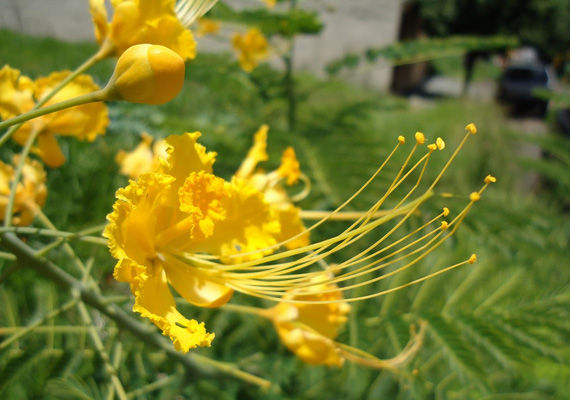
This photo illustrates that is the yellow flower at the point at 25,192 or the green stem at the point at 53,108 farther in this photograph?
the yellow flower at the point at 25,192

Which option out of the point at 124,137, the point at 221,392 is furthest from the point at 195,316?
the point at 124,137

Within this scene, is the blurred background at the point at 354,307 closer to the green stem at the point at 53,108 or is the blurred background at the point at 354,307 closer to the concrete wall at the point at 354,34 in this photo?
the green stem at the point at 53,108

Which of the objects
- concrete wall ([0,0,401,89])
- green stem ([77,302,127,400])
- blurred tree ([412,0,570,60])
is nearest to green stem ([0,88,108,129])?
green stem ([77,302,127,400])

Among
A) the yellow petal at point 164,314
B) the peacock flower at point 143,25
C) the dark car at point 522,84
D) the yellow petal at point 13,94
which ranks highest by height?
the peacock flower at point 143,25

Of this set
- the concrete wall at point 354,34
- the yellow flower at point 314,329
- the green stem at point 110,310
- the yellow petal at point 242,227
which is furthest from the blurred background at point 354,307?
the concrete wall at point 354,34

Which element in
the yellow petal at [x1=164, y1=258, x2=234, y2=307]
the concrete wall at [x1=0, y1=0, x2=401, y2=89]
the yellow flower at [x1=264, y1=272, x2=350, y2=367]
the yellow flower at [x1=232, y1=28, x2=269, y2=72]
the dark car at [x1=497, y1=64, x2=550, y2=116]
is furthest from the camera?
the dark car at [x1=497, y1=64, x2=550, y2=116]

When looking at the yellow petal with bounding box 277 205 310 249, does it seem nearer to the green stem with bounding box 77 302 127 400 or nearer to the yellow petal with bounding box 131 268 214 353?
the yellow petal with bounding box 131 268 214 353

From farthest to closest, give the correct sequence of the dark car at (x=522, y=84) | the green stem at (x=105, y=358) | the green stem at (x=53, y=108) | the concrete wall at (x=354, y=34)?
the dark car at (x=522, y=84) < the concrete wall at (x=354, y=34) < the green stem at (x=105, y=358) < the green stem at (x=53, y=108)
